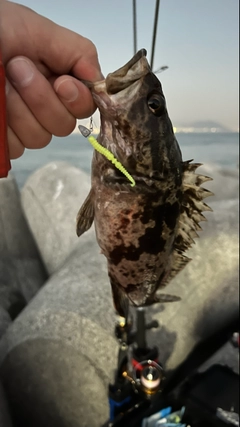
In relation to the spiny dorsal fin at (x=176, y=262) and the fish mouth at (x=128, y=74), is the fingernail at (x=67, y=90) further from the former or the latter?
the spiny dorsal fin at (x=176, y=262)

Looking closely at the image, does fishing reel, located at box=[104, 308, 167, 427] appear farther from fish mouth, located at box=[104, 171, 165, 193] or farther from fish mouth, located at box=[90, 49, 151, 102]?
fish mouth, located at box=[90, 49, 151, 102]

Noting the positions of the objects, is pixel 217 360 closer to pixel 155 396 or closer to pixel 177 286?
pixel 177 286

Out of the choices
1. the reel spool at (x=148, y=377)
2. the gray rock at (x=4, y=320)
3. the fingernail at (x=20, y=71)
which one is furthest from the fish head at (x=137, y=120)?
the reel spool at (x=148, y=377)

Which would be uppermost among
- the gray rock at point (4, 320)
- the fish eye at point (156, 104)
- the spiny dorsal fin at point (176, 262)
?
the fish eye at point (156, 104)

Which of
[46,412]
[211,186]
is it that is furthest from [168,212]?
[211,186]

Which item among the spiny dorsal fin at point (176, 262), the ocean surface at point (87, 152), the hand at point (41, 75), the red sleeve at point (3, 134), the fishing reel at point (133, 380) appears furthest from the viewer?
the ocean surface at point (87, 152)

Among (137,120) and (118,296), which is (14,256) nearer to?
(118,296)

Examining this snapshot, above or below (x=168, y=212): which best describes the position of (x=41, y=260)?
below
